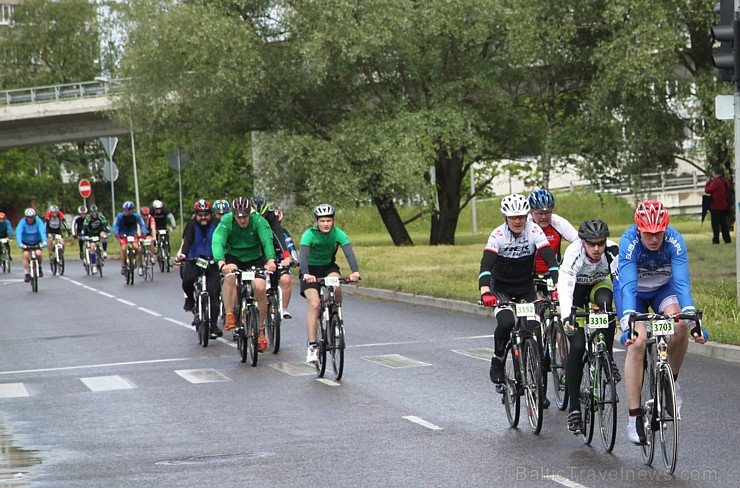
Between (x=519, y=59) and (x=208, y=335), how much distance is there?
20.0 metres

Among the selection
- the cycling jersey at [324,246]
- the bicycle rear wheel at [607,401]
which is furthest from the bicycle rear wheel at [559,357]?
the cycling jersey at [324,246]

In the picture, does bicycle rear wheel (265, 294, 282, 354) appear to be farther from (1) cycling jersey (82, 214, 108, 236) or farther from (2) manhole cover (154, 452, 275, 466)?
(1) cycling jersey (82, 214, 108, 236)

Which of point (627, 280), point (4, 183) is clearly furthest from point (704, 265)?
point (4, 183)

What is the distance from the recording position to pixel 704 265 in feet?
84.6

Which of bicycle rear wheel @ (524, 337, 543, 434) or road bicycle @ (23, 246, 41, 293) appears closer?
bicycle rear wheel @ (524, 337, 543, 434)

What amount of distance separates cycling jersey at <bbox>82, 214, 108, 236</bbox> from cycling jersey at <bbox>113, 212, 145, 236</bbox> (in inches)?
124

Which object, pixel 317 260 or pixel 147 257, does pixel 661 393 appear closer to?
pixel 317 260

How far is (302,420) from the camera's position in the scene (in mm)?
10906

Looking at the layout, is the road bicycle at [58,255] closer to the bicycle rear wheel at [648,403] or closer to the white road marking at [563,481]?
the bicycle rear wheel at [648,403]

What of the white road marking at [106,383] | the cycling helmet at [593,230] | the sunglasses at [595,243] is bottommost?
the white road marking at [106,383]

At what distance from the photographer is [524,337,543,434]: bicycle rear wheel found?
32.2 ft

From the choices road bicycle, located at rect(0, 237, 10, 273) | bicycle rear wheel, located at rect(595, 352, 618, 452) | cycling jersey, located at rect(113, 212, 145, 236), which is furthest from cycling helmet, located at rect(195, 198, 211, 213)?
road bicycle, located at rect(0, 237, 10, 273)

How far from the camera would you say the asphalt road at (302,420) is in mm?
8492

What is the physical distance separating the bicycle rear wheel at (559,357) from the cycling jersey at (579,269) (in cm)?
63
